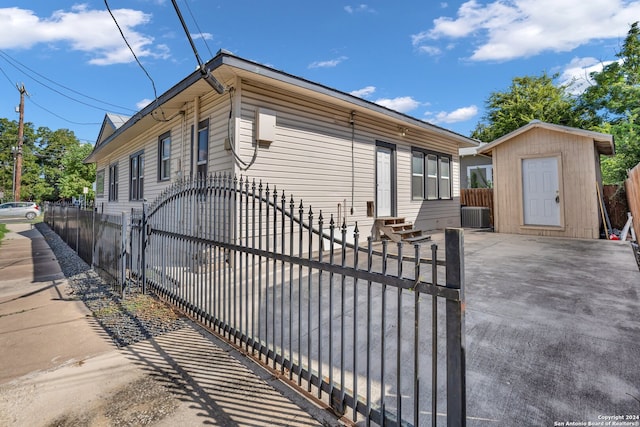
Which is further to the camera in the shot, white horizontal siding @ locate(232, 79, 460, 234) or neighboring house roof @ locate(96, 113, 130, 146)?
neighboring house roof @ locate(96, 113, 130, 146)

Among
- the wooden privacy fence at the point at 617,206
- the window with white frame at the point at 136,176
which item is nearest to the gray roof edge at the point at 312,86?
the wooden privacy fence at the point at 617,206

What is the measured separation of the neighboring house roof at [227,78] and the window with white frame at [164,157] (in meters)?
0.57

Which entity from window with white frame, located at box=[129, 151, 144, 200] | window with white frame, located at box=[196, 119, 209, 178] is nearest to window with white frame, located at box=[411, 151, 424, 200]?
window with white frame, located at box=[196, 119, 209, 178]

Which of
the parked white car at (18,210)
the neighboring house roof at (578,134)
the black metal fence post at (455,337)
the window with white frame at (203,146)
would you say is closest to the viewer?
the black metal fence post at (455,337)

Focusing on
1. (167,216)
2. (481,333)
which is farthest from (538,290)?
(167,216)

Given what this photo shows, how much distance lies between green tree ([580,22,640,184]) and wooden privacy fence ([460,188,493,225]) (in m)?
6.58

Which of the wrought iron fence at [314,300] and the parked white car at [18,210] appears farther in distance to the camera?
the parked white car at [18,210]

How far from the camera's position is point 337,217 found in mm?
7344

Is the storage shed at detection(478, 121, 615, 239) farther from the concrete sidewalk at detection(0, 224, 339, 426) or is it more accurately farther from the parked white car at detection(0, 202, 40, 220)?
the parked white car at detection(0, 202, 40, 220)

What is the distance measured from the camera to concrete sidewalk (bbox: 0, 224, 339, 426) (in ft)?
6.16

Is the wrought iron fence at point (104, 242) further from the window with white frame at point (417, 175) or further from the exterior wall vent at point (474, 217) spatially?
the exterior wall vent at point (474, 217)

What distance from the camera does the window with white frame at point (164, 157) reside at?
852cm

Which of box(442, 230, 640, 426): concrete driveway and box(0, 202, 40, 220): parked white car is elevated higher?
box(0, 202, 40, 220): parked white car

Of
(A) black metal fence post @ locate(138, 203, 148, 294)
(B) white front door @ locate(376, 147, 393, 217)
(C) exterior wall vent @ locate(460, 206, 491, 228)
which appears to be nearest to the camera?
(A) black metal fence post @ locate(138, 203, 148, 294)
